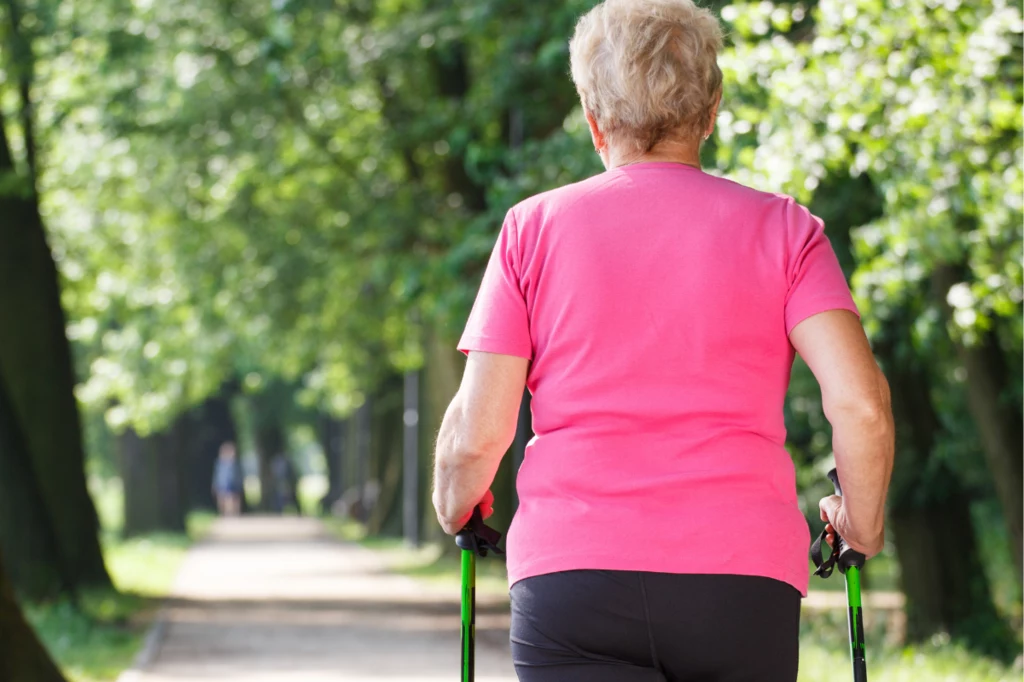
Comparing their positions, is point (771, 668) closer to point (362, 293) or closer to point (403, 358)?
point (362, 293)

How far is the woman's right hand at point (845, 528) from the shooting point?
3092mm

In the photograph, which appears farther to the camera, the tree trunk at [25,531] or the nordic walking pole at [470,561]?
the tree trunk at [25,531]

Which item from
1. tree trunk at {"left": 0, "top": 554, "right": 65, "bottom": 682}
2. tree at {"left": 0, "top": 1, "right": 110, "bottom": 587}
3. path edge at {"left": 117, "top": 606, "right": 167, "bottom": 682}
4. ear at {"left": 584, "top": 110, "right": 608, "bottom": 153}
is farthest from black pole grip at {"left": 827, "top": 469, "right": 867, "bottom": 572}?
tree at {"left": 0, "top": 1, "right": 110, "bottom": 587}

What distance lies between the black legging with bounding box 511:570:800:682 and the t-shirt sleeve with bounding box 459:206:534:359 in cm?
39

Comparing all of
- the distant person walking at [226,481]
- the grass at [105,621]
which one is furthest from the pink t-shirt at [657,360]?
the distant person walking at [226,481]

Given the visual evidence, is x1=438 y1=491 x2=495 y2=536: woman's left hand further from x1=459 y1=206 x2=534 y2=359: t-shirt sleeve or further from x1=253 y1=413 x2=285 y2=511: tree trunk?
x1=253 y1=413 x2=285 y2=511: tree trunk

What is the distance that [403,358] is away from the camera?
28.0 metres

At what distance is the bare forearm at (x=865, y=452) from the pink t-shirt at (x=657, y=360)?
98mm

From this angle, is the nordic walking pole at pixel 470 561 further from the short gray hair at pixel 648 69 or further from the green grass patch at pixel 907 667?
the green grass patch at pixel 907 667

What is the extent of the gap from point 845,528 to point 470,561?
0.76 m

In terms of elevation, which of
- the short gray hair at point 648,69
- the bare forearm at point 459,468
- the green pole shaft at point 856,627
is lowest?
the green pole shaft at point 856,627

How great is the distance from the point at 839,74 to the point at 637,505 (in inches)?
220

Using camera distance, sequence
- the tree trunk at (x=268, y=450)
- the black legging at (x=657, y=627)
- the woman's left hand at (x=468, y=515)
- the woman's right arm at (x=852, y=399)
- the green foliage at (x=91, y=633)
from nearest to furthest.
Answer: the black legging at (x=657, y=627), the woman's right arm at (x=852, y=399), the woman's left hand at (x=468, y=515), the green foliage at (x=91, y=633), the tree trunk at (x=268, y=450)

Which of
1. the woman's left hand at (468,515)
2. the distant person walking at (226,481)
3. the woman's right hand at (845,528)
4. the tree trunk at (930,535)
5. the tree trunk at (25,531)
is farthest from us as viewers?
the distant person walking at (226,481)
